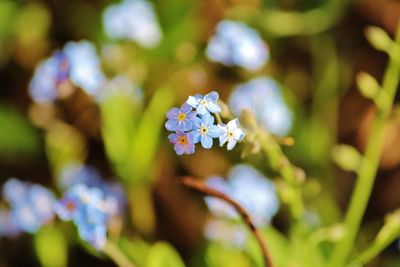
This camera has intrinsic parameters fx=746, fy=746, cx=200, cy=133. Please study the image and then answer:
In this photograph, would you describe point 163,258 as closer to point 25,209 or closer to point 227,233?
point 227,233

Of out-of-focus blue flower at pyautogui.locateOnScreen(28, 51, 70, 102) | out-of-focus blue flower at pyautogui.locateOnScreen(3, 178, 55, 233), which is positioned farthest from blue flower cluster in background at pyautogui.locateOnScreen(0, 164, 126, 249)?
out-of-focus blue flower at pyautogui.locateOnScreen(28, 51, 70, 102)

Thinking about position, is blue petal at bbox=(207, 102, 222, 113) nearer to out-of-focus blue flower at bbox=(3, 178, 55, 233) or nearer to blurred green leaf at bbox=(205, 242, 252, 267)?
blurred green leaf at bbox=(205, 242, 252, 267)

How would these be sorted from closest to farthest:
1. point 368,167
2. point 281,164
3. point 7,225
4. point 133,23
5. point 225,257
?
point 281,164, point 368,167, point 225,257, point 7,225, point 133,23

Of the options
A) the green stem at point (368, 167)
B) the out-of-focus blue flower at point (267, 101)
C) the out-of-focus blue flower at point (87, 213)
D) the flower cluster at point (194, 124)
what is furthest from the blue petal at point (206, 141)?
the out-of-focus blue flower at point (267, 101)

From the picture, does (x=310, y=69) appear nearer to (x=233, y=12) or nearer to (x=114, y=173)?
(x=233, y=12)

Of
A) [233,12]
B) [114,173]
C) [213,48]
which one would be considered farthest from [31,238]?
[233,12]

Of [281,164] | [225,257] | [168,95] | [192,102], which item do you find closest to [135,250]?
[225,257]

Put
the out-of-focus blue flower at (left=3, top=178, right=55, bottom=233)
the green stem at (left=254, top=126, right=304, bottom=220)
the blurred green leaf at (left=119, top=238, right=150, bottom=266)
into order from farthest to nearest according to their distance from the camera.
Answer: the out-of-focus blue flower at (left=3, top=178, right=55, bottom=233)
the blurred green leaf at (left=119, top=238, right=150, bottom=266)
the green stem at (left=254, top=126, right=304, bottom=220)
